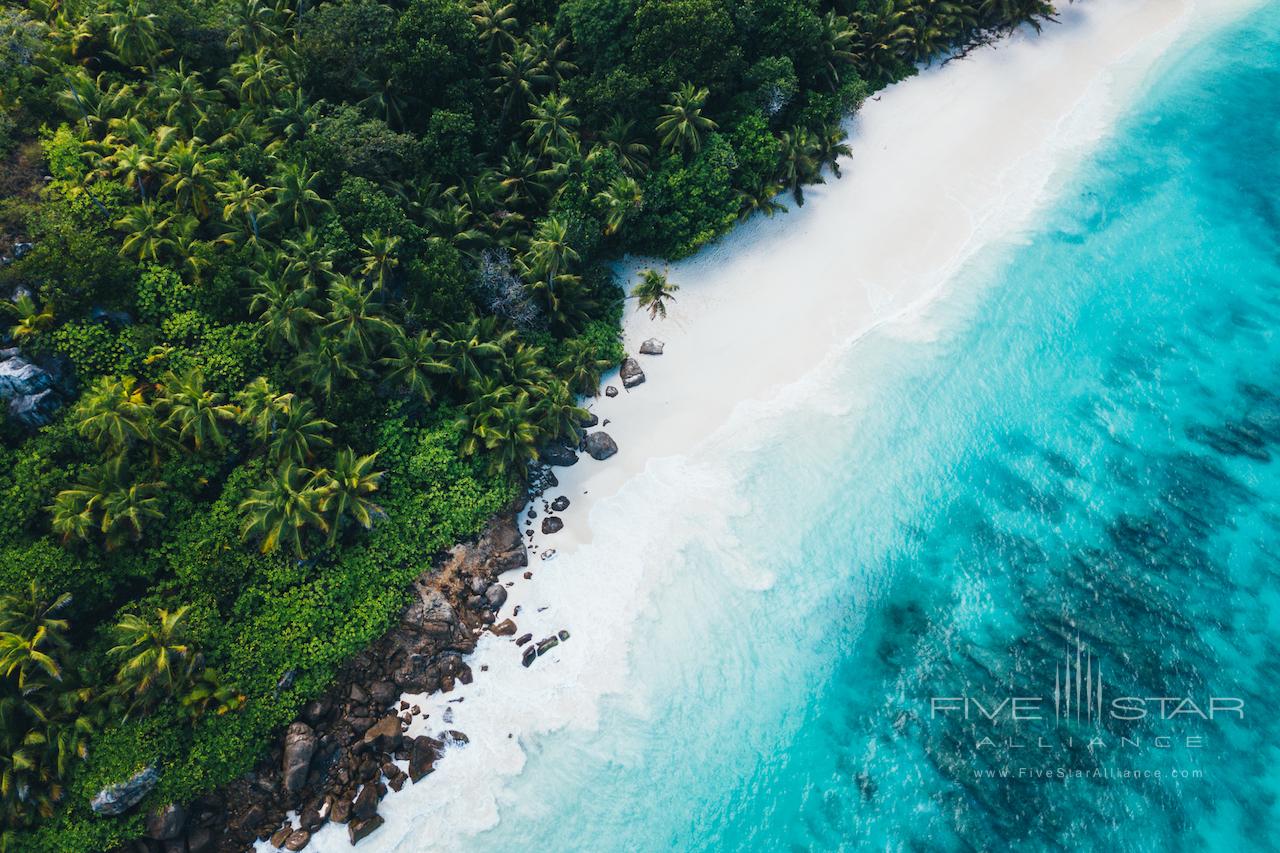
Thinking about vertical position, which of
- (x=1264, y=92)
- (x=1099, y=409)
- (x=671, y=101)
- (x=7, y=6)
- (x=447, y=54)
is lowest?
(x=1099, y=409)

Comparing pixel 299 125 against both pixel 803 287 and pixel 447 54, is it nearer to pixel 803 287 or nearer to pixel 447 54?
pixel 447 54

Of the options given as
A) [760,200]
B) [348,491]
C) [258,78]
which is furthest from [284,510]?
[760,200]

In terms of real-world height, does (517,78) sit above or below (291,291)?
above

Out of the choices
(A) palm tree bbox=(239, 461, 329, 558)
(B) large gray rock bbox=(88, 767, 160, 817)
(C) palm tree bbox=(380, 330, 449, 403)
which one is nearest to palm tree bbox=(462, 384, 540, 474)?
(C) palm tree bbox=(380, 330, 449, 403)

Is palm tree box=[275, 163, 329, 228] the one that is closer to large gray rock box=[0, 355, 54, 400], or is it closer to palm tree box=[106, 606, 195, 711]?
large gray rock box=[0, 355, 54, 400]

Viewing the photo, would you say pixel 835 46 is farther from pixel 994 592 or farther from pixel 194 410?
pixel 194 410

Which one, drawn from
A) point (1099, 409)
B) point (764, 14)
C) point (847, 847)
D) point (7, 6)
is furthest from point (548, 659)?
point (7, 6)
